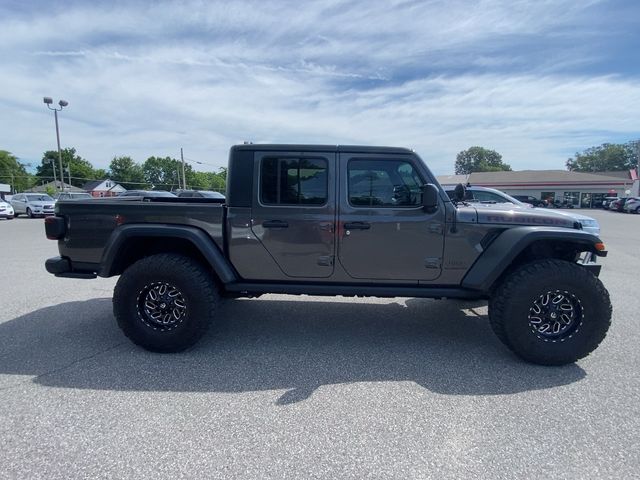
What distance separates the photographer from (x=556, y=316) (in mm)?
3566

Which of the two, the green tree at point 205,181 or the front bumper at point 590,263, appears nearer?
the front bumper at point 590,263

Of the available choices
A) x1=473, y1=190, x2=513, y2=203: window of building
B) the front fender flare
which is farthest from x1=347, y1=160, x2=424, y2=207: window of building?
x1=473, y1=190, x2=513, y2=203: window of building

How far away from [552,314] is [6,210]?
27438mm

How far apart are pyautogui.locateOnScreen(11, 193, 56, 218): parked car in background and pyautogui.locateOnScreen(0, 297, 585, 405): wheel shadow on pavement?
2273 centimetres

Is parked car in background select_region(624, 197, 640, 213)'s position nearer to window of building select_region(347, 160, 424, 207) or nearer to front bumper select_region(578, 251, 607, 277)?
front bumper select_region(578, 251, 607, 277)

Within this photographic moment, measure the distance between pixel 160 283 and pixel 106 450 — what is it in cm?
165

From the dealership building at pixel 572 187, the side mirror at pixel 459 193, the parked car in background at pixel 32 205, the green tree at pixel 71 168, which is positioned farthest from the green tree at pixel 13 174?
the side mirror at pixel 459 193

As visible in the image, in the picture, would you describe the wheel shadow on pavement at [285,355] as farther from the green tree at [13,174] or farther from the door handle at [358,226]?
the green tree at [13,174]

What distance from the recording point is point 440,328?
4.54 m

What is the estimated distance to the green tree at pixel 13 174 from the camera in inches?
3629

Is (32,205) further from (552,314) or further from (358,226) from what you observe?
(552,314)

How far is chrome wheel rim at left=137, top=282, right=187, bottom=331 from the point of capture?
3.77 meters

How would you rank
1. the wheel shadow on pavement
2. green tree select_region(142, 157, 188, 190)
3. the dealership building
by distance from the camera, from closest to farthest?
the wheel shadow on pavement
the dealership building
green tree select_region(142, 157, 188, 190)

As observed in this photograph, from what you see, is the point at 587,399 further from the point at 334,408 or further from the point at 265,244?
the point at 265,244
